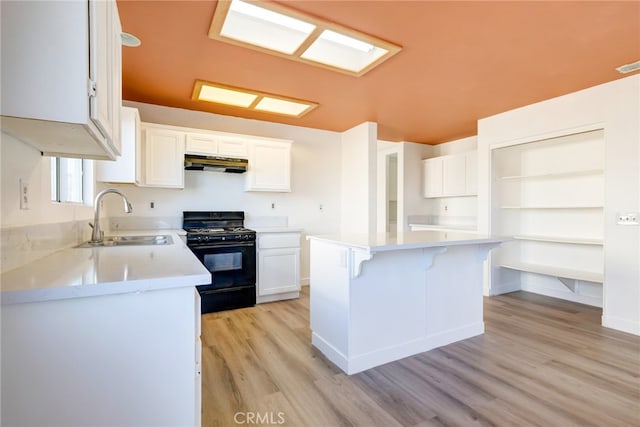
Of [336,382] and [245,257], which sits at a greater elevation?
[245,257]

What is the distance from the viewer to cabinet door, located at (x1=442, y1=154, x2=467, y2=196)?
4906 millimetres

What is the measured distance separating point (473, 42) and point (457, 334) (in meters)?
2.41

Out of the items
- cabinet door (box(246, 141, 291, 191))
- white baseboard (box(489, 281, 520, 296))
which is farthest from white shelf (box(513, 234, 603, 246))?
cabinet door (box(246, 141, 291, 191))

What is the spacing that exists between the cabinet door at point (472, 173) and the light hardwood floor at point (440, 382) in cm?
230

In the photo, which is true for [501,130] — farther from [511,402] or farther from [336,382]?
[336,382]

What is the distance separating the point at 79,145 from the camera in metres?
1.37

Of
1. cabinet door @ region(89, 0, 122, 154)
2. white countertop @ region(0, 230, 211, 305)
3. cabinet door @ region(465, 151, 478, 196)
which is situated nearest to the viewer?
white countertop @ region(0, 230, 211, 305)

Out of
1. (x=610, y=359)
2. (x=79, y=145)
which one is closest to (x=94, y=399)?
(x=79, y=145)

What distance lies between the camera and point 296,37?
2.36m

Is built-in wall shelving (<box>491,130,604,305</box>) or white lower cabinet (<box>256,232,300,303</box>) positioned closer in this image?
built-in wall shelving (<box>491,130,604,305</box>)

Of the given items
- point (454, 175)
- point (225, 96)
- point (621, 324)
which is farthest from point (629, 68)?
point (225, 96)

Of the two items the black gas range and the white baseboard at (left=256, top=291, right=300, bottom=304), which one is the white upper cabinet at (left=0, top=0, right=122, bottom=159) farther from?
the white baseboard at (left=256, top=291, right=300, bottom=304)

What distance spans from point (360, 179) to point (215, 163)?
2055mm

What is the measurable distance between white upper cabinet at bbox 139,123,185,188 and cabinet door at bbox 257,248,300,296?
1.35 metres
